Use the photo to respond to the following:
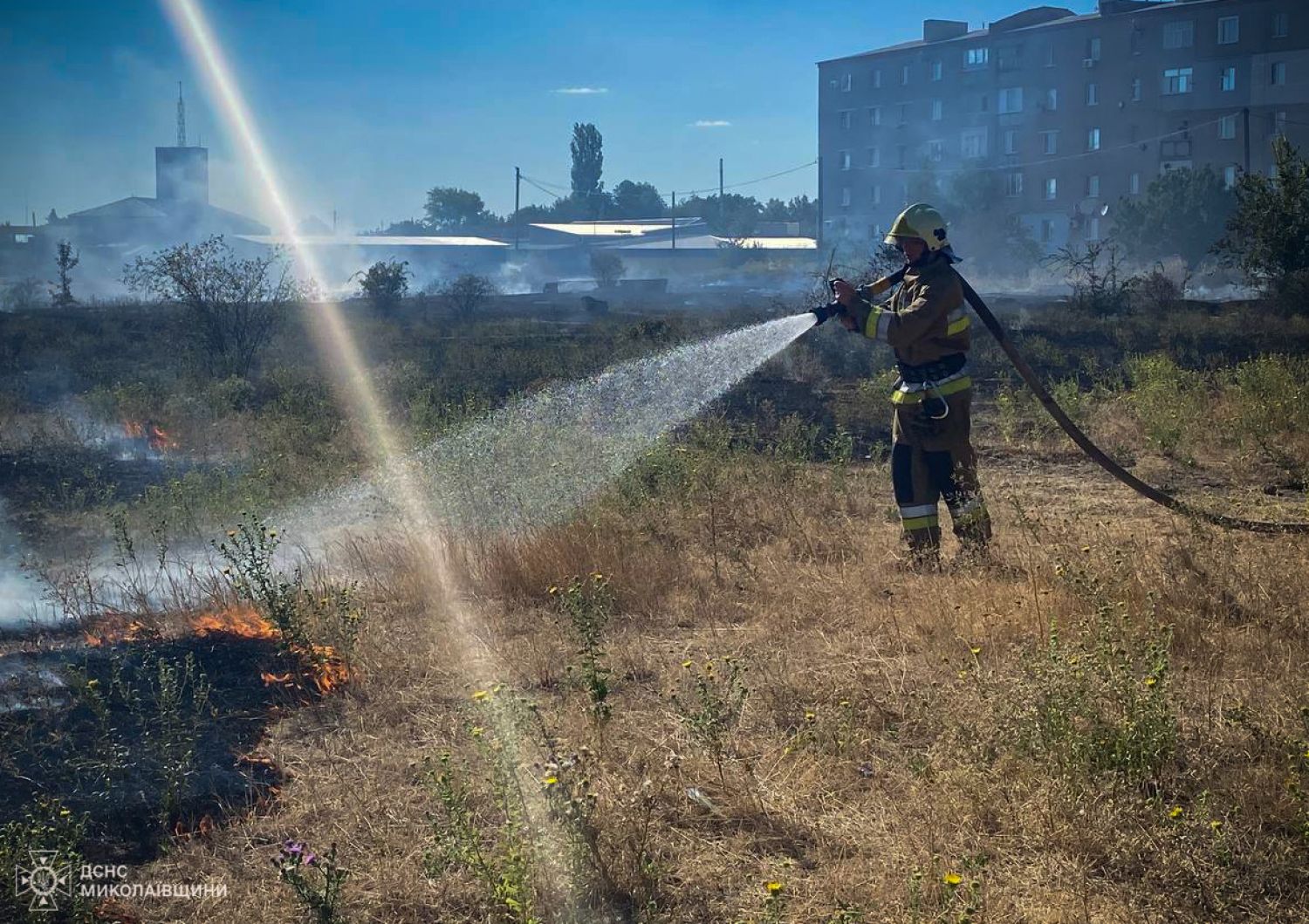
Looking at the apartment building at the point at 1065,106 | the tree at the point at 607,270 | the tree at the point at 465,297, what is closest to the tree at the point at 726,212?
the apartment building at the point at 1065,106

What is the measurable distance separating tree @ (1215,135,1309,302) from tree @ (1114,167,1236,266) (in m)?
19.7

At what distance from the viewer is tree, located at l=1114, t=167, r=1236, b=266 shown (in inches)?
1503

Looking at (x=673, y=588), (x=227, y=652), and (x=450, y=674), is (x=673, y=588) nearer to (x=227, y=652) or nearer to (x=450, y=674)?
(x=450, y=674)

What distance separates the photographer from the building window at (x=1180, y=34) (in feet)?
155

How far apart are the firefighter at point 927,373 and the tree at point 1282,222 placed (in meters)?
14.8

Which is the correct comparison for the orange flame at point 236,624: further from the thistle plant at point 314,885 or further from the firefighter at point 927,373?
the firefighter at point 927,373

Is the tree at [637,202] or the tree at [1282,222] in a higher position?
the tree at [637,202]

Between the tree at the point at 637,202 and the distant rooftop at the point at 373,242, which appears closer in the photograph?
the distant rooftop at the point at 373,242

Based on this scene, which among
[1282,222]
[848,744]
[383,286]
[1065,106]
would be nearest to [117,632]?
[848,744]

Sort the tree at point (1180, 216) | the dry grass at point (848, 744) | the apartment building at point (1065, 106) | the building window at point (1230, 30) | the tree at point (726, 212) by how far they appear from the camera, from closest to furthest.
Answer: the dry grass at point (848, 744), the tree at point (1180, 216), the apartment building at point (1065, 106), the building window at point (1230, 30), the tree at point (726, 212)

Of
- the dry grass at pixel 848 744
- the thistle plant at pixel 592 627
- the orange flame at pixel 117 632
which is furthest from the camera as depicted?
the orange flame at pixel 117 632

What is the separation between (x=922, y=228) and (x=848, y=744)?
9.72 feet

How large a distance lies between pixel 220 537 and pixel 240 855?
3.58 metres

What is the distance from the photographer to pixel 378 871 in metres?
2.99
